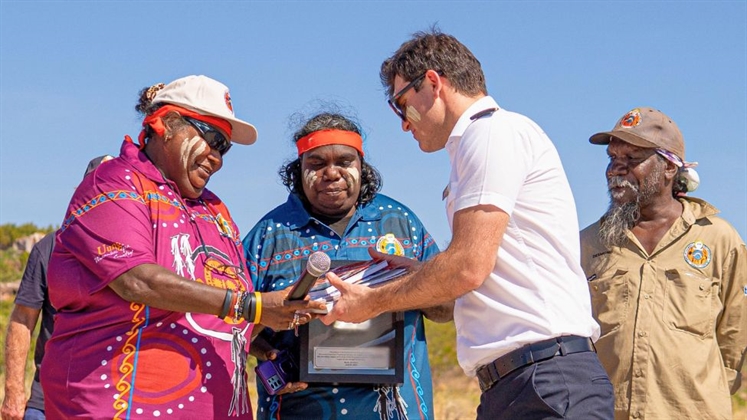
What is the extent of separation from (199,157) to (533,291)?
192cm

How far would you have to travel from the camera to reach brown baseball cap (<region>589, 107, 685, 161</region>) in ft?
20.4

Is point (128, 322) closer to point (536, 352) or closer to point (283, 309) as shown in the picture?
point (283, 309)

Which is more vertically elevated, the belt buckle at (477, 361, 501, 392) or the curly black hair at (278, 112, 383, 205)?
the curly black hair at (278, 112, 383, 205)

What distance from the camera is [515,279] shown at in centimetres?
389

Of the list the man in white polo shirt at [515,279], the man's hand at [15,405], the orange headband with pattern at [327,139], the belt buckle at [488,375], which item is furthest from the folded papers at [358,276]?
the man's hand at [15,405]

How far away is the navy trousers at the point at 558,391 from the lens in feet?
12.5

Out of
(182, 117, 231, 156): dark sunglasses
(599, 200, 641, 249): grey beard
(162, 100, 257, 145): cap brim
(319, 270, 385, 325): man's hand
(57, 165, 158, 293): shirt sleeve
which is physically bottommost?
(319, 270, 385, 325): man's hand

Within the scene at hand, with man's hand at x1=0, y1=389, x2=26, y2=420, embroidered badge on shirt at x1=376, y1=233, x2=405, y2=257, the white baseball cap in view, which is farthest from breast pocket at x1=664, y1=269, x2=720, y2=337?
man's hand at x1=0, y1=389, x2=26, y2=420

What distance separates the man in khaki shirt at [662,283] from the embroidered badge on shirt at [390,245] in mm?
1321

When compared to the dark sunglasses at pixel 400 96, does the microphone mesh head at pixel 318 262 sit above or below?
below

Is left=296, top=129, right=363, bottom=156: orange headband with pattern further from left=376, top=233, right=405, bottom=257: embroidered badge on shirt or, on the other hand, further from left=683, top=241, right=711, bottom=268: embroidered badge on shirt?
left=683, top=241, right=711, bottom=268: embroidered badge on shirt

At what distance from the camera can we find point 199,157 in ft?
16.2

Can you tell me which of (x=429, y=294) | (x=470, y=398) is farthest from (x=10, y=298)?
(x=429, y=294)

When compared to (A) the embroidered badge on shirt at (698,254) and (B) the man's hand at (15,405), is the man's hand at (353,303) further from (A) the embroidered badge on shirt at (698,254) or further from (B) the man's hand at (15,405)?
(B) the man's hand at (15,405)
